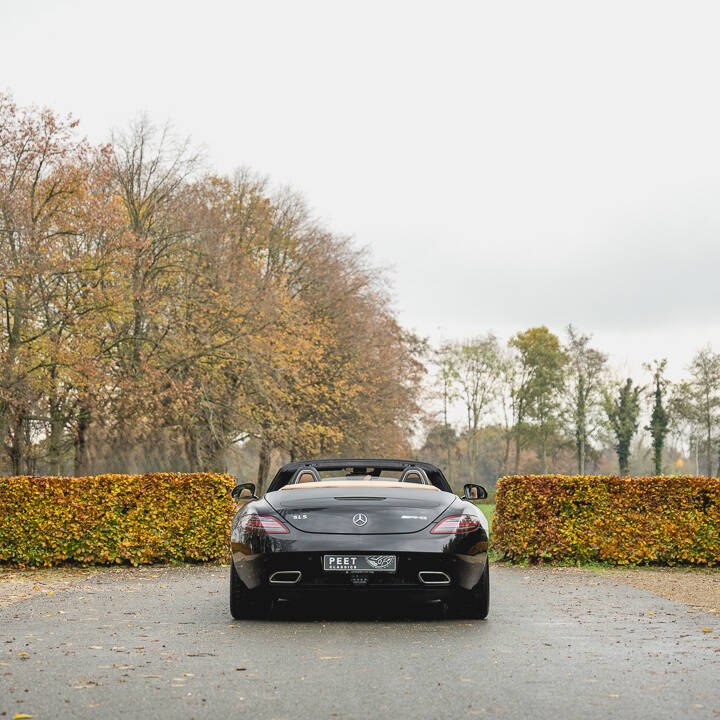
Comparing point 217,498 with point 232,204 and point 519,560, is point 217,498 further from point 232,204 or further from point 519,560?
point 232,204

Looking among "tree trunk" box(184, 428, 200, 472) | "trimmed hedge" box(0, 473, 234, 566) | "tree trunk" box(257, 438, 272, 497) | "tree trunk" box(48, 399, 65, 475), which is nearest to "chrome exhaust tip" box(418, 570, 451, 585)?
"trimmed hedge" box(0, 473, 234, 566)

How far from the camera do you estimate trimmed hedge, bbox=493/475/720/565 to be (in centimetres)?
1504

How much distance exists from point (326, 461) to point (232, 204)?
33835 millimetres

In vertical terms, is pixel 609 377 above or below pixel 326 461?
above

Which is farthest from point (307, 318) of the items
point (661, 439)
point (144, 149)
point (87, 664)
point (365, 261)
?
point (661, 439)

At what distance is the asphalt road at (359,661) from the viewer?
533 centimetres

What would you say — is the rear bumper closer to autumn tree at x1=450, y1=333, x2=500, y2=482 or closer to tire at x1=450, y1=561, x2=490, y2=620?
tire at x1=450, y1=561, x2=490, y2=620

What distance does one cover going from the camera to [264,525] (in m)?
8.34

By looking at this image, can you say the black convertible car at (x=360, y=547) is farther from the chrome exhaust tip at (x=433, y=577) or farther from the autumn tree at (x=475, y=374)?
the autumn tree at (x=475, y=374)

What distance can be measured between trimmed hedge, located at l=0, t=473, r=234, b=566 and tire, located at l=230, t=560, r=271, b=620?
6.65 meters

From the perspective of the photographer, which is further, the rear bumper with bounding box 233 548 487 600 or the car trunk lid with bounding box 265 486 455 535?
the car trunk lid with bounding box 265 486 455 535

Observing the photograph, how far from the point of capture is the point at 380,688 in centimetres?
581

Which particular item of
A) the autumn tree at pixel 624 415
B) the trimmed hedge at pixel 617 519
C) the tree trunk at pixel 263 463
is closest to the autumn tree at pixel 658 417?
the autumn tree at pixel 624 415

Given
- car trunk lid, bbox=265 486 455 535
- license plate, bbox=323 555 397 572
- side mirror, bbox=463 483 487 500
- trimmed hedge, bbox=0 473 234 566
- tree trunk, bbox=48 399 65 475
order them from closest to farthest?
license plate, bbox=323 555 397 572, car trunk lid, bbox=265 486 455 535, side mirror, bbox=463 483 487 500, trimmed hedge, bbox=0 473 234 566, tree trunk, bbox=48 399 65 475
